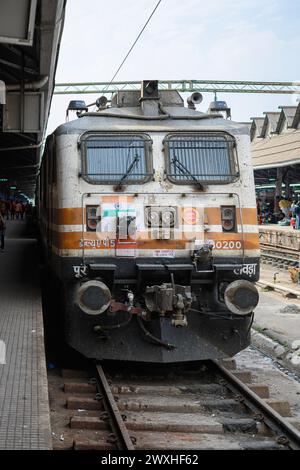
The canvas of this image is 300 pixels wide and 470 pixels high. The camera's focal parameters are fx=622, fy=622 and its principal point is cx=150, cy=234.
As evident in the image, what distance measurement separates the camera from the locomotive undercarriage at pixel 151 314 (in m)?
7.67

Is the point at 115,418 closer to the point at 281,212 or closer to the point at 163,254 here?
the point at 163,254

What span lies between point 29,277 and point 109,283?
565 centimetres

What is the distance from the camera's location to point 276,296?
53.4 feet

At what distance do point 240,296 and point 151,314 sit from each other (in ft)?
3.64

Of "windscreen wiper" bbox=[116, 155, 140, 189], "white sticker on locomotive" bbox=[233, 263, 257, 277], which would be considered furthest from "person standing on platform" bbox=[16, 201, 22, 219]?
"white sticker on locomotive" bbox=[233, 263, 257, 277]

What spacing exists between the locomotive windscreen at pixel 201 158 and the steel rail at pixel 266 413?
8.35 feet

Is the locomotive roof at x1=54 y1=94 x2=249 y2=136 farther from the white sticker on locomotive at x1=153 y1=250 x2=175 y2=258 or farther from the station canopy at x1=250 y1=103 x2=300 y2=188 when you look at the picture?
the station canopy at x1=250 y1=103 x2=300 y2=188

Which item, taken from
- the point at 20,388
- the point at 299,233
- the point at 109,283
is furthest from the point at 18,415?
the point at 299,233

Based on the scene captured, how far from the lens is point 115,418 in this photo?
6.30m

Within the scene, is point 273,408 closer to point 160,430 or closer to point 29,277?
point 160,430

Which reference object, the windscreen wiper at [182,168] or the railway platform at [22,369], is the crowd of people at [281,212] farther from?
the windscreen wiper at [182,168]

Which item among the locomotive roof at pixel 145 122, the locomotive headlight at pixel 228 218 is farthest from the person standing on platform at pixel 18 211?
the locomotive headlight at pixel 228 218

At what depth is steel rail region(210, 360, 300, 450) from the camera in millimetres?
5992

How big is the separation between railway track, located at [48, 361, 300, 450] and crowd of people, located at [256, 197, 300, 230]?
18.6 m
